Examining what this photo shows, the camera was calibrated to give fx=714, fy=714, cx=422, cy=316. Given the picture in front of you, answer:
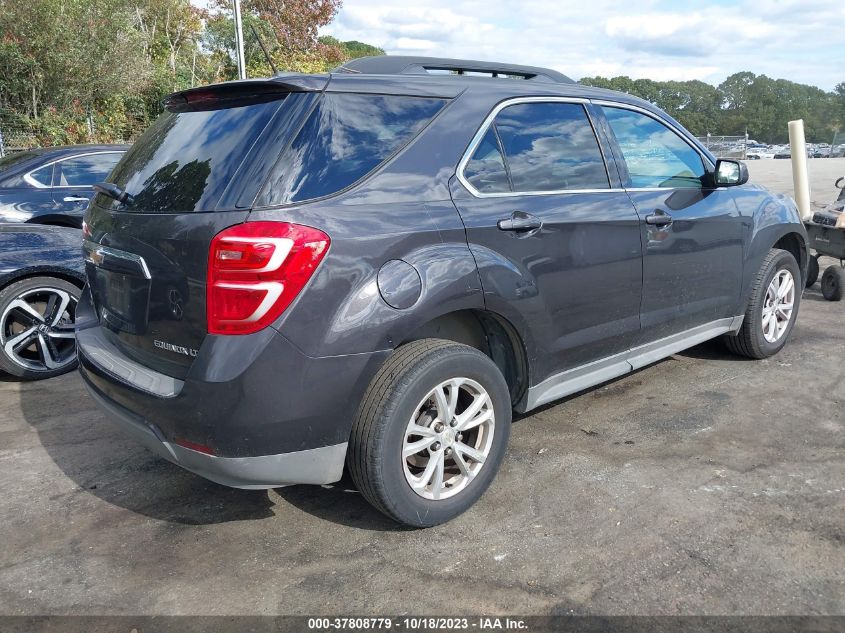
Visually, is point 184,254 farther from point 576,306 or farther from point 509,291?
point 576,306

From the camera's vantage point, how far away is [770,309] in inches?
196

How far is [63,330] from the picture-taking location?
16.8ft

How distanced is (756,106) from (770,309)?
115 m

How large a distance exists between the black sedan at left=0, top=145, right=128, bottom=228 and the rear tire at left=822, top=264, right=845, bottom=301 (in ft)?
23.8

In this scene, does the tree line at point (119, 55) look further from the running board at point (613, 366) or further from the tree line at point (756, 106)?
the tree line at point (756, 106)

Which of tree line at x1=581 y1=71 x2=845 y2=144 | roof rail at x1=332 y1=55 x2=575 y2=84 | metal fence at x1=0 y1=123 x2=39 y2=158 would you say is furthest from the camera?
tree line at x1=581 y1=71 x2=845 y2=144

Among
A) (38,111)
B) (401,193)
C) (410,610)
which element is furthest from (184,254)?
(38,111)

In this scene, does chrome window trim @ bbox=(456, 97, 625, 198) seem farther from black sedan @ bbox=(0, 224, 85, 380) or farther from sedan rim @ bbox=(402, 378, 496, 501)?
black sedan @ bbox=(0, 224, 85, 380)

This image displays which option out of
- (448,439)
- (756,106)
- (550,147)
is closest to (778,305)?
(550,147)

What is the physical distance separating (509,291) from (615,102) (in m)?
1.53

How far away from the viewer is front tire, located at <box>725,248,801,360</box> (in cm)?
475

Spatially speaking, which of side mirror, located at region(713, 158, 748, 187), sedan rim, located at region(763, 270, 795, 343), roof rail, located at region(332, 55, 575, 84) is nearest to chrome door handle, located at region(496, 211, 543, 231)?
roof rail, located at region(332, 55, 575, 84)

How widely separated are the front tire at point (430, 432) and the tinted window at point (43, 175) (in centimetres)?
568

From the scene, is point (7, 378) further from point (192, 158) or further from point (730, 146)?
point (730, 146)
